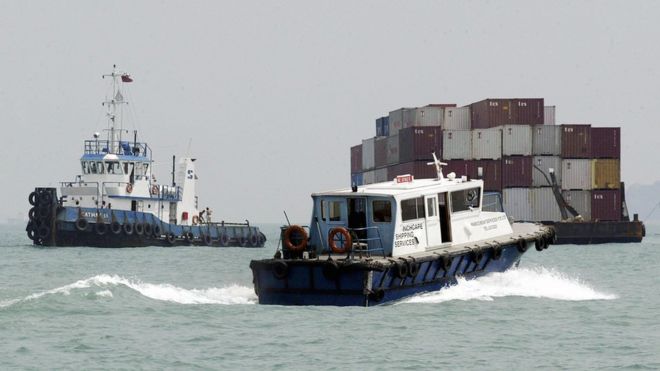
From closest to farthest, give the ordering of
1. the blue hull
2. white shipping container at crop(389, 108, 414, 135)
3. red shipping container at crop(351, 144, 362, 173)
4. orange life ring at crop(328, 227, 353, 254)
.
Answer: the blue hull
orange life ring at crop(328, 227, 353, 254)
white shipping container at crop(389, 108, 414, 135)
red shipping container at crop(351, 144, 362, 173)

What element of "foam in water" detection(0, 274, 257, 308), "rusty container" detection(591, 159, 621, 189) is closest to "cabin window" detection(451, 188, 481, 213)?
"foam in water" detection(0, 274, 257, 308)

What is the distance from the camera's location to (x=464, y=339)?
21109 mm

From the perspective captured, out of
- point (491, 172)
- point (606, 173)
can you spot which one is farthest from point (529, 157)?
point (606, 173)

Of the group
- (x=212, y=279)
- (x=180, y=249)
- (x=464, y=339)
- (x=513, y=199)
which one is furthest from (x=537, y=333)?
(x=513, y=199)

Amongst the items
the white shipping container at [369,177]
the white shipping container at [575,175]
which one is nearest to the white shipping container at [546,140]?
the white shipping container at [575,175]

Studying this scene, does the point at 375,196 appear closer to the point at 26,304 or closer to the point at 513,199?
the point at 26,304

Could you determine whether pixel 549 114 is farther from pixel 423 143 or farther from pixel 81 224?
pixel 81 224

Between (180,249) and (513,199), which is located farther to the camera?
(513,199)

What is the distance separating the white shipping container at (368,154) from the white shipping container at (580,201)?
1857 cm

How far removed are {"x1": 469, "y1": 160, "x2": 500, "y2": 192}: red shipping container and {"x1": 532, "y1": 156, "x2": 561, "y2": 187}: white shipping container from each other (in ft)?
8.03

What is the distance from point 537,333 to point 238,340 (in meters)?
5.34

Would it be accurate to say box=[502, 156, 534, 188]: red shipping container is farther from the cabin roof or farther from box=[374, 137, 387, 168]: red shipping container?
the cabin roof

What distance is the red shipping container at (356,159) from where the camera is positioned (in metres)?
106

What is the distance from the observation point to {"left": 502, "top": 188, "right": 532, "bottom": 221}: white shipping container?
81500 mm
